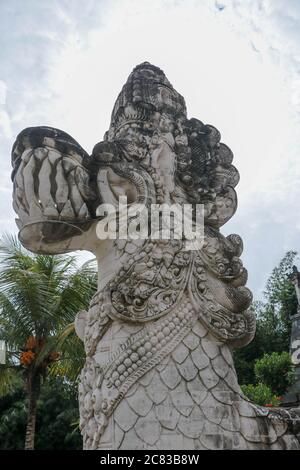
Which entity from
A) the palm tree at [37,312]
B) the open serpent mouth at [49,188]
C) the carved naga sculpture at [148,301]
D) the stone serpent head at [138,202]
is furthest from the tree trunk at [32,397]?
the open serpent mouth at [49,188]

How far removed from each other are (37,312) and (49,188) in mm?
8326

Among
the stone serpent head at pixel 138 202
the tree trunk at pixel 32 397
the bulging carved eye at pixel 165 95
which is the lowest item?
the tree trunk at pixel 32 397

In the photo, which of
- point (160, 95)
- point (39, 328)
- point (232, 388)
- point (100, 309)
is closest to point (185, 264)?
point (100, 309)

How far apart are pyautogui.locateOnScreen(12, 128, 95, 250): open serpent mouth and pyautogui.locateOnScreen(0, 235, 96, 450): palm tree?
7569 millimetres

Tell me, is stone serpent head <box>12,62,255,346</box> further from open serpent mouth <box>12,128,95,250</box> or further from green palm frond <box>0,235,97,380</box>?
green palm frond <box>0,235,97,380</box>

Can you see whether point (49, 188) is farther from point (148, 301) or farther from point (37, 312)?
point (37, 312)

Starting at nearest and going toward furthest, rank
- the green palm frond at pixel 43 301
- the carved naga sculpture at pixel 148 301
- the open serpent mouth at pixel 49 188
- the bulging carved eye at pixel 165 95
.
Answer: the carved naga sculpture at pixel 148 301 → the open serpent mouth at pixel 49 188 → the bulging carved eye at pixel 165 95 → the green palm frond at pixel 43 301

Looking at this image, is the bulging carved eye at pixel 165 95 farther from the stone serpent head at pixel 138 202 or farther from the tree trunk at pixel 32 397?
the tree trunk at pixel 32 397

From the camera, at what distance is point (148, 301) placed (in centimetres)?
325

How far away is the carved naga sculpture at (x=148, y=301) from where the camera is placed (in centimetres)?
298

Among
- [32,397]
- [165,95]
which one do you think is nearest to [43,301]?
[32,397]

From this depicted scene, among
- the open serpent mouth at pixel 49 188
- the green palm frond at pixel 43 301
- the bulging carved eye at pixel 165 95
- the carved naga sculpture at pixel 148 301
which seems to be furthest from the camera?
the green palm frond at pixel 43 301

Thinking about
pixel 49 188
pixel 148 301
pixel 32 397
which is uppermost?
pixel 49 188

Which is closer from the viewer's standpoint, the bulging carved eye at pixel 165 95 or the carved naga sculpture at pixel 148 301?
the carved naga sculpture at pixel 148 301
